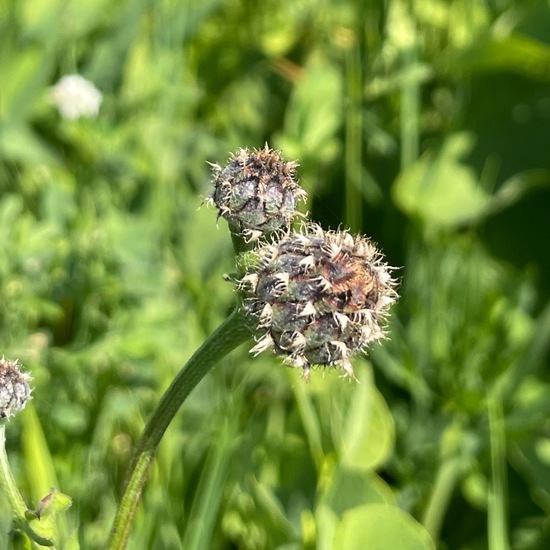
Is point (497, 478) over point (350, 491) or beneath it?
over

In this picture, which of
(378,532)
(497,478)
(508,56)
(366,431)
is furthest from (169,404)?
(508,56)

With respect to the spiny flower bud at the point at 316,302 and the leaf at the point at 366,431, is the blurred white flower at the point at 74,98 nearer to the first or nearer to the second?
the leaf at the point at 366,431

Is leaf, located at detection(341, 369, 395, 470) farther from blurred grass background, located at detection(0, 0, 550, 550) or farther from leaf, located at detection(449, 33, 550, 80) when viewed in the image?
leaf, located at detection(449, 33, 550, 80)

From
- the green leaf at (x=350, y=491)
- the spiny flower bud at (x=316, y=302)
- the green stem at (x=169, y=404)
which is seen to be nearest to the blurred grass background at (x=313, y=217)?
the green leaf at (x=350, y=491)

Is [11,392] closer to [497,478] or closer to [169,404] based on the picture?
[169,404]

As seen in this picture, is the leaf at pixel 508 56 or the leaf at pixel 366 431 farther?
the leaf at pixel 508 56

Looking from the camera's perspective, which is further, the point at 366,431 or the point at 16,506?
the point at 366,431
